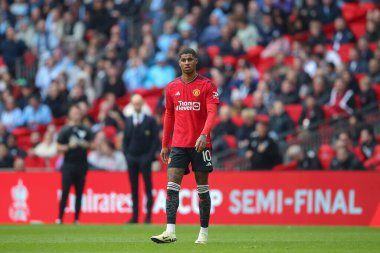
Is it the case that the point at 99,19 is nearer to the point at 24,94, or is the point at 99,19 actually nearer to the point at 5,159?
A: the point at 24,94

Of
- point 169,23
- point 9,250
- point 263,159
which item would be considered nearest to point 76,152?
point 263,159

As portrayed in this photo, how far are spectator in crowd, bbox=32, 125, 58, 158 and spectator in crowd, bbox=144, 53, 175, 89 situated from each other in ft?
11.1

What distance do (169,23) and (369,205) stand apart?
36.3ft

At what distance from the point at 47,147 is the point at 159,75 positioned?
4026 mm

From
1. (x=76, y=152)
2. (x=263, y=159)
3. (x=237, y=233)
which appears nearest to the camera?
(x=237, y=233)

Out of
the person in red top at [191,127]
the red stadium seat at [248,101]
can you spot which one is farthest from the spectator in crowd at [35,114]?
the person in red top at [191,127]

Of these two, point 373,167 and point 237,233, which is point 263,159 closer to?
point 373,167

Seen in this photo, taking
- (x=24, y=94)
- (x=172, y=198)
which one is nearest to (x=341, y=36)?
(x=24, y=94)

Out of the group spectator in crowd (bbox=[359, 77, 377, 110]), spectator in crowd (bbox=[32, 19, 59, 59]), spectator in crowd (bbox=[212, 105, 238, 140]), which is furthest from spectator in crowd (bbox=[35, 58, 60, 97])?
spectator in crowd (bbox=[359, 77, 377, 110])

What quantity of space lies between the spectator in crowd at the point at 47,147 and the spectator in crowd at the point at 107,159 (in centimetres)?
184

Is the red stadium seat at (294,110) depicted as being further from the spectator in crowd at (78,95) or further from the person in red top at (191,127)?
the person in red top at (191,127)

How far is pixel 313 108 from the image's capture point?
23.3 meters

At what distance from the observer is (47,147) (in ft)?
85.6

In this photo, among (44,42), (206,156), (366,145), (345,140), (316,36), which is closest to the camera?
(206,156)
